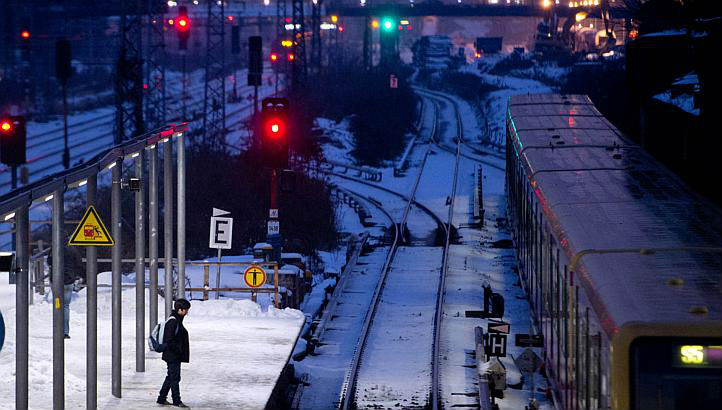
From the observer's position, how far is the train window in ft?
25.9

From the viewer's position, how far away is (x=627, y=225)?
11.4m

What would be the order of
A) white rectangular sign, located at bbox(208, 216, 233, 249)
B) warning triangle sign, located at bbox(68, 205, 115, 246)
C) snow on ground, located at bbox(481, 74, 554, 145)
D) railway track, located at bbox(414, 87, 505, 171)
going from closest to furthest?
warning triangle sign, located at bbox(68, 205, 115, 246) → white rectangular sign, located at bbox(208, 216, 233, 249) → railway track, located at bbox(414, 87, 505, 171) → snow on ground, located at bbox(481, 74, 554, 145)

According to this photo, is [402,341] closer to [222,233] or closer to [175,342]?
[222,233]

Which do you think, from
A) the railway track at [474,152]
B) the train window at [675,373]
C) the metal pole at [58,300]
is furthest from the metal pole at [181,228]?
the railway track at [474,152]

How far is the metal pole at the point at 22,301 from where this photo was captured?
Result: 1080 centimetres

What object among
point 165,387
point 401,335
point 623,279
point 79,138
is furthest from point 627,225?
point 79,138

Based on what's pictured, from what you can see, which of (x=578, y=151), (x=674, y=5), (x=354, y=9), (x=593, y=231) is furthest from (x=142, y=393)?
(x=354, y=9)

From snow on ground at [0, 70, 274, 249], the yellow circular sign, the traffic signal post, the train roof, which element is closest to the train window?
the train roof

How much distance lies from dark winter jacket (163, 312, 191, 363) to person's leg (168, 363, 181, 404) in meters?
0.10

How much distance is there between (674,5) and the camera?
1090 inches

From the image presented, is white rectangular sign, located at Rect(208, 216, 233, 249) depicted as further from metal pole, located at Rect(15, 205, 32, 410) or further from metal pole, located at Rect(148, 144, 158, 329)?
metal pole, located at Rect(15, 205, 32, 410)

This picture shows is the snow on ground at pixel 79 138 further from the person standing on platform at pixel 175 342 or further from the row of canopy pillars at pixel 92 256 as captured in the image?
the person standing on platform at pixel 175 342

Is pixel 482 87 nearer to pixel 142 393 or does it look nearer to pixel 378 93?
pixel 378 93

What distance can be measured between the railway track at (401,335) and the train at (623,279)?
2.07 meters
